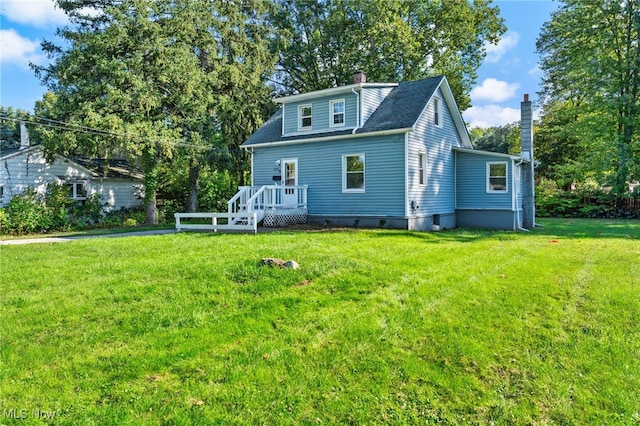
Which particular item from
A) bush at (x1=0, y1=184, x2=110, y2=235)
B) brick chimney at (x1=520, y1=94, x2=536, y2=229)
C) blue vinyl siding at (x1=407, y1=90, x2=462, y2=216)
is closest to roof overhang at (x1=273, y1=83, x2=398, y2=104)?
blue vinyl siding at (x1=407, y1=90, x2=462, y2=216)

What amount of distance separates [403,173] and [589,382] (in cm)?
1048

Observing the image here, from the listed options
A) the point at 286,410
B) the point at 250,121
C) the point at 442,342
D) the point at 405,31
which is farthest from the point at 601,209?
the point at 286,410

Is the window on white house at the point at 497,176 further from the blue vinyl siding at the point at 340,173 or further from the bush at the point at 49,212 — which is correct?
the bush at the point at 49,212

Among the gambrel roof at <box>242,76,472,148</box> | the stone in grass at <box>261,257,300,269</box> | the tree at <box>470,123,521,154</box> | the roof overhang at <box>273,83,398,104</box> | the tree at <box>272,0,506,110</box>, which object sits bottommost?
the stone in grass at <box>261,257,300,269</box>

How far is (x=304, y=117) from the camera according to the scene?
16438 mm

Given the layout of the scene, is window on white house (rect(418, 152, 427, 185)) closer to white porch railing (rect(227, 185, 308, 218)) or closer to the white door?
white porch railing (rect(227, 185, 308, 218))

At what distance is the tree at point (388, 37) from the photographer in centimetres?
2466

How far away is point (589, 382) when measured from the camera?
3.53 metres

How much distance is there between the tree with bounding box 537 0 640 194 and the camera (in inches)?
881

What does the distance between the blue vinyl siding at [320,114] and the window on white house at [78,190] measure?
1147cm

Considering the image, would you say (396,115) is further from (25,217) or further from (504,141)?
(504,141)

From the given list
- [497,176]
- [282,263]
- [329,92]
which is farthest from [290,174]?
[282,263]

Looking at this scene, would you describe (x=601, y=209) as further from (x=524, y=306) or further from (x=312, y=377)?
(x=312, y=377)

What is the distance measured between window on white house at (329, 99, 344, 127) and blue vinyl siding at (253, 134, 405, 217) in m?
0.93
